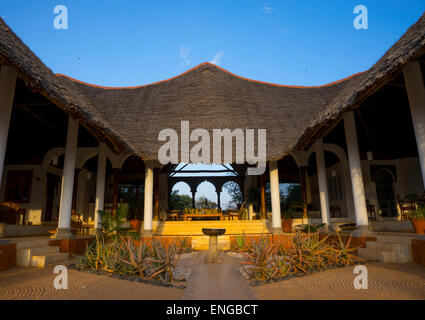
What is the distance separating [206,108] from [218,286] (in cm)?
835

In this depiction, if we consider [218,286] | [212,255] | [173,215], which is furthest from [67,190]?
[173,215]

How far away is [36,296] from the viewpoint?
3.23m

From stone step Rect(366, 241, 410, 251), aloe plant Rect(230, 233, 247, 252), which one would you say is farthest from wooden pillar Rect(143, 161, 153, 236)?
stone step Rect(366, 241, 410, 251)

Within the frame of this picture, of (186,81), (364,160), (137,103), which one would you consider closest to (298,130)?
(364,160)

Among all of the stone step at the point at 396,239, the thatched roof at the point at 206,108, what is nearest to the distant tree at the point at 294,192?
the thatched roof at the point at 206,108

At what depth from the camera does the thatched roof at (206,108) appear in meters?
8.41

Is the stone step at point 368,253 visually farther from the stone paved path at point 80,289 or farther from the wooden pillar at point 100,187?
the wooden pillar at point 100,187

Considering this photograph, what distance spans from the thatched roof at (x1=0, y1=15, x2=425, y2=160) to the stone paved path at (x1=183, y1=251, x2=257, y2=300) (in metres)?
4.17

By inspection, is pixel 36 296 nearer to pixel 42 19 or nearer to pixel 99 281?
pixel 99 281

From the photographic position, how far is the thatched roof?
841 cm

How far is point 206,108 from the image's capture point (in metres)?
11.0

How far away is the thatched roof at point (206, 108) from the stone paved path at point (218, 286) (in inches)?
164
